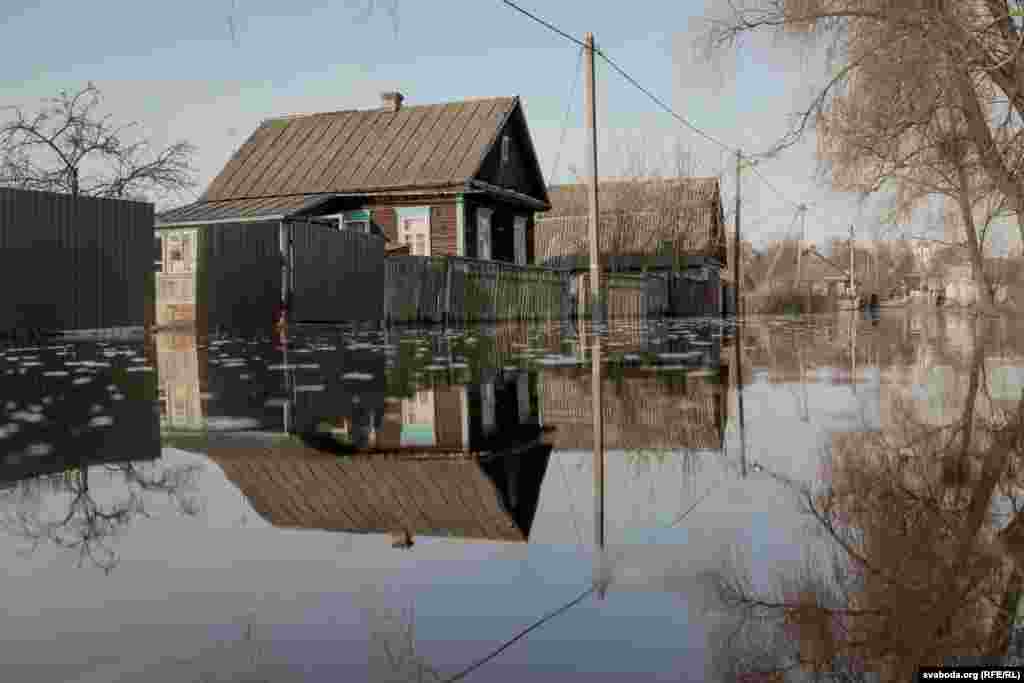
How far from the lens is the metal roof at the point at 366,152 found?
29.7m

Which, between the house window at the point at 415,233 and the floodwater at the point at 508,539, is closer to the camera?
the floodwater at the point at 508,539

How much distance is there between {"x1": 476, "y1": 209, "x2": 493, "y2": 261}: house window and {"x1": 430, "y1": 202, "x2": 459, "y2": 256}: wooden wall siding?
1493 mm

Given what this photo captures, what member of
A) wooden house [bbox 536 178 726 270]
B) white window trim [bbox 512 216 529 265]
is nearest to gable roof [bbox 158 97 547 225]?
white window trim [bbox 512 216 529 265]

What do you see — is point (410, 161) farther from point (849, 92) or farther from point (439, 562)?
point (439, 562)

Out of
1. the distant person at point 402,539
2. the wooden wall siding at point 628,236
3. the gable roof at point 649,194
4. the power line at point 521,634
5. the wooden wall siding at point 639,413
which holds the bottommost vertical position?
the power line at point 521,634

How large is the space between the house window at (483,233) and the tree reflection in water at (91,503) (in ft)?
92.8

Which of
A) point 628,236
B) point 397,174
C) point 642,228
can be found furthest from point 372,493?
point 642,228

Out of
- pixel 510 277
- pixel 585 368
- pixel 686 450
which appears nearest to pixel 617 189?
pixel 510 277

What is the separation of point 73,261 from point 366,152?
1612cm

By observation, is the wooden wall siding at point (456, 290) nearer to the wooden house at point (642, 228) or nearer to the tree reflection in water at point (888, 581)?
the tree reflection in water at point (888, 581)

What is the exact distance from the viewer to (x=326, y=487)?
9.68ft

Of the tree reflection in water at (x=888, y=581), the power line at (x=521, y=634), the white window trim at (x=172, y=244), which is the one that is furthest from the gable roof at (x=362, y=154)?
the power line at (x=521, y=634)

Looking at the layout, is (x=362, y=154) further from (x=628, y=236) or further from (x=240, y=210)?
(x=628, y=236)

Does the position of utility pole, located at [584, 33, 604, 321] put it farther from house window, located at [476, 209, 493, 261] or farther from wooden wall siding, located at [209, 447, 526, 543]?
wooden wall siding, located at [209, 447, 526, 543]
